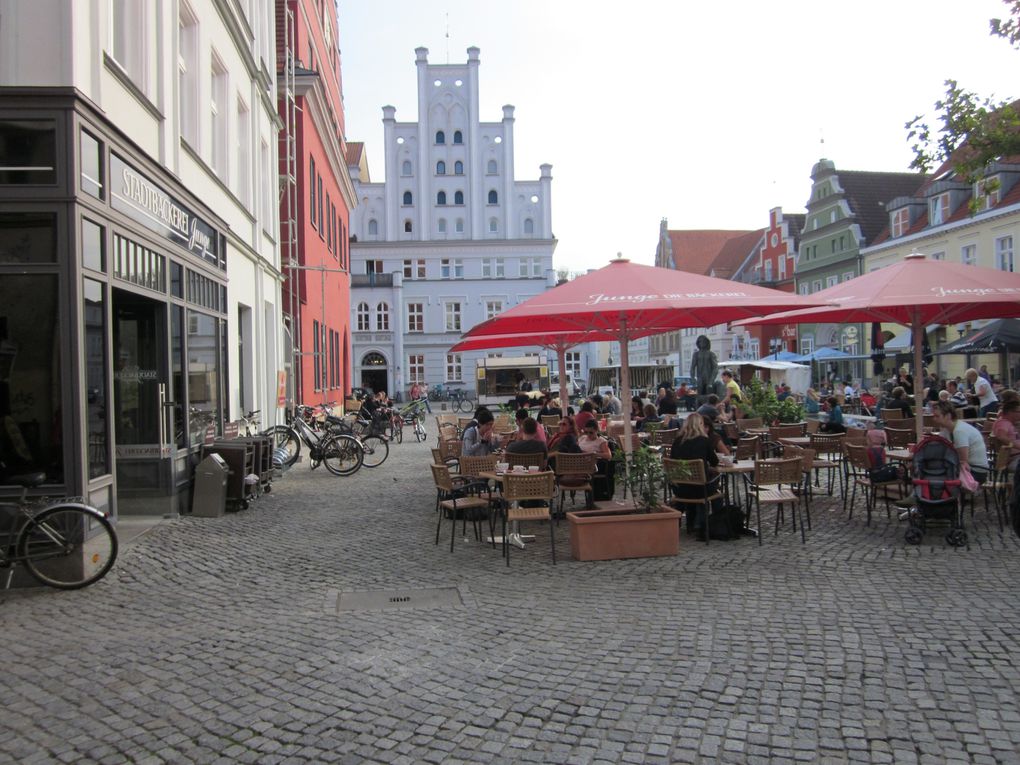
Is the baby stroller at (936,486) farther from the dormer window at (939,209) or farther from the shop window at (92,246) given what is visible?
the dormer window at (939,209)

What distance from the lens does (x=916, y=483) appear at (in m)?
8.43

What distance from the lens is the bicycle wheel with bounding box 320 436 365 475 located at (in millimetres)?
15742

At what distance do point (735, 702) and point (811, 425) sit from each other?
10876 millimetres

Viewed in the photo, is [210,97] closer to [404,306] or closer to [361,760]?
[361,760]

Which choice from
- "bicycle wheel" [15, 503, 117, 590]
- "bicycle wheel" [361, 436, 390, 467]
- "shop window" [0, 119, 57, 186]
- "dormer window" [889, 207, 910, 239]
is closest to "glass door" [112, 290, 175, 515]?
"shop window" [0, 119, 57, 186]

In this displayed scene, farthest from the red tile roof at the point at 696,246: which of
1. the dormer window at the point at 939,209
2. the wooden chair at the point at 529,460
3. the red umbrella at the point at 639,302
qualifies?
the wooden chair at the point at 529,460

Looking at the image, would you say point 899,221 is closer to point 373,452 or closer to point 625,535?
point 373,452

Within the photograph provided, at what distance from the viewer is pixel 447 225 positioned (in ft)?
203

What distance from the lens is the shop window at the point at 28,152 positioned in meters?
7.07

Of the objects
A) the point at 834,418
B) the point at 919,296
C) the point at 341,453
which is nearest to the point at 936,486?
the point at 919,296

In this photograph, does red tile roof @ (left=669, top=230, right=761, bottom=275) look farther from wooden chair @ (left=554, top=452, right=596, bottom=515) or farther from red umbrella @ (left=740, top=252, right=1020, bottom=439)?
wooden chair @ (left=554, top=452, right=596, bottom=515)

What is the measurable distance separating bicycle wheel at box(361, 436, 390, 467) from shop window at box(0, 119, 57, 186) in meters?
9.86

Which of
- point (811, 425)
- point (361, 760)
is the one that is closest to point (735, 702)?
point (361, 760)

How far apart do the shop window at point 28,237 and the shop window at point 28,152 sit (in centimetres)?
27
